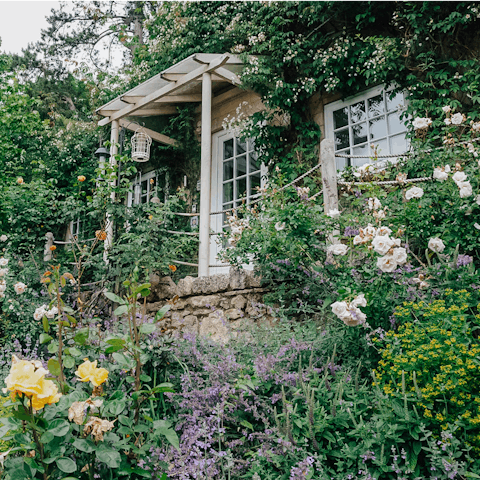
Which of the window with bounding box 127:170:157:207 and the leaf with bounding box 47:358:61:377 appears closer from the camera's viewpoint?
the leaf with bounding box 47:358:61:377

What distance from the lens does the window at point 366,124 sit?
5934 mm

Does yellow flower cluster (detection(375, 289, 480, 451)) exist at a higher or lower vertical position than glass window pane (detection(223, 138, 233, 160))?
lower

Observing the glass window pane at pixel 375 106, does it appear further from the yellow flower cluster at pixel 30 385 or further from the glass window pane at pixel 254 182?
the yellow flower cluster at pixel 30 385

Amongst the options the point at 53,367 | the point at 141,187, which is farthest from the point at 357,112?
the point at 53,367

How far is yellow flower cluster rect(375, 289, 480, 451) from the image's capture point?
1.83m

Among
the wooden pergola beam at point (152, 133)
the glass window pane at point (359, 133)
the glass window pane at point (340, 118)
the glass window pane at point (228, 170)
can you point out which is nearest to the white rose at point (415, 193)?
the glass window pane at point (359, 133)

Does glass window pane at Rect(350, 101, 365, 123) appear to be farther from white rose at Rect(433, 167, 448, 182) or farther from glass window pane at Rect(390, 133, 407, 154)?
white rose at Rect(433, 167, 448, 182)

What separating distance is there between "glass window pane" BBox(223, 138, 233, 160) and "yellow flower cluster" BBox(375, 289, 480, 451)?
606cm

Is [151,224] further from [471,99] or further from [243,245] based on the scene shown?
Result: [471,99]

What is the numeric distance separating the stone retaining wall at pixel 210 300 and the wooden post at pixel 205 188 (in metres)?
0.40

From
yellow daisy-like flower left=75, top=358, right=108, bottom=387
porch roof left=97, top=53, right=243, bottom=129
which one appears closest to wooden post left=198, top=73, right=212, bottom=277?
porch roof left=97, top=53, right=243, bottom=129

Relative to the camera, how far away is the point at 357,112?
6.37m

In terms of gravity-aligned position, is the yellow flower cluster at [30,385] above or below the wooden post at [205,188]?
below

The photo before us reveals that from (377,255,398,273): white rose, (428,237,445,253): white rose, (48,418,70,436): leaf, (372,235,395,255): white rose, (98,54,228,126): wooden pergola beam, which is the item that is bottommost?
(48,418,70,436): leaf
